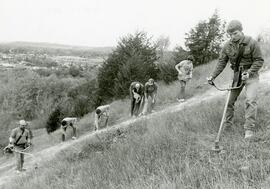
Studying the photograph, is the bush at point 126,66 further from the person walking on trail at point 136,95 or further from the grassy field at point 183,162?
the grassy field at point 183,162

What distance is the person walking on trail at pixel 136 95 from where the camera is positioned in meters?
13.0

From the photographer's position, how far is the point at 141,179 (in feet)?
14.4

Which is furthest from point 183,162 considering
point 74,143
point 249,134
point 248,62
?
point 74,143

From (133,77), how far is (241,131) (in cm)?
1791

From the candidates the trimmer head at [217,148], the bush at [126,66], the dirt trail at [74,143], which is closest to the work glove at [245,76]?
the trimmer head at [217,148]

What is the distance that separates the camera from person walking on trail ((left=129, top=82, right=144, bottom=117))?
13.0 meters

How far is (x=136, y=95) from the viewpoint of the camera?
13.1 metres

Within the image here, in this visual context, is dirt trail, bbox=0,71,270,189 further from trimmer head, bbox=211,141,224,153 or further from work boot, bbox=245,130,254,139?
trimmer head, bbox=211,141,224,153

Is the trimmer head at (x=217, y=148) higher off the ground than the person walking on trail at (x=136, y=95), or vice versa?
the trimmer head at (x=217, y=148)

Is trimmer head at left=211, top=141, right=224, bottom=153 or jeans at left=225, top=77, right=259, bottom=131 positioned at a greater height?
jeans at left=225, top=77, right=259, bottom=131

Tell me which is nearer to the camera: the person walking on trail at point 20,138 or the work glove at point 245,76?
the work glove at point 245,76

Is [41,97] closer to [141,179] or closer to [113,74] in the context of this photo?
[113,74]

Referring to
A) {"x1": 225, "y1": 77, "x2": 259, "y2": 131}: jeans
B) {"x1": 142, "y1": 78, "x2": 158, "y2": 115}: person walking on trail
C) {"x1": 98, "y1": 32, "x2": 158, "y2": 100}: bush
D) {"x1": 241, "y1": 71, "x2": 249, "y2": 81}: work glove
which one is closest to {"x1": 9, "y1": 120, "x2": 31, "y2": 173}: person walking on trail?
{"x1": 142, "y1": 78, "x2": 158, "y2": 115}: person walking on trail

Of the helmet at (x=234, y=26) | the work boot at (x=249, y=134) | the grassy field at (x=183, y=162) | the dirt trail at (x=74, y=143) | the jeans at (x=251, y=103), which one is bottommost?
the dirt trail at (x=74, y=143)
